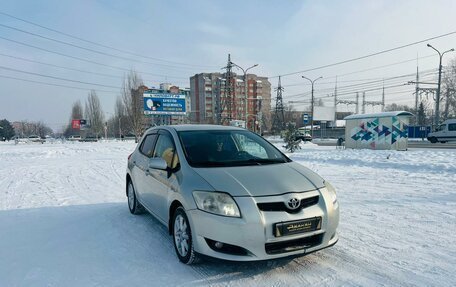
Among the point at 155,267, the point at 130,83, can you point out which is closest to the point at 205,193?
the point at 155,267

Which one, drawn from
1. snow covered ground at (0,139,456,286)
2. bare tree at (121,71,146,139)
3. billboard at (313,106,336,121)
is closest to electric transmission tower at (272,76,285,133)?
billboard at (313,106,336,121)

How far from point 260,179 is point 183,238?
116cm

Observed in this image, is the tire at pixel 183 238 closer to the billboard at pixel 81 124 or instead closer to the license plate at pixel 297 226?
the license plate at pixel 297 226

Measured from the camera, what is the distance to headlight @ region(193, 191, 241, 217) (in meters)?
3.05

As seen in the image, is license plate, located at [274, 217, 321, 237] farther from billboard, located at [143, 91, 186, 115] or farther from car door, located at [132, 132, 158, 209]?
billboard, located at [143, 91, 186, 115]

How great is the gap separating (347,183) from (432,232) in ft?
13.5

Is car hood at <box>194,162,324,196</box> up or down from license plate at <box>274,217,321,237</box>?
up

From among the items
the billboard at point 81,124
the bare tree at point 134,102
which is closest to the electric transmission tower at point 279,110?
the bare tree at point 134,102

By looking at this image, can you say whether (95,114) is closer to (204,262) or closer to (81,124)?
(81,124)

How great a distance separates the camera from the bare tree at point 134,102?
41938mm

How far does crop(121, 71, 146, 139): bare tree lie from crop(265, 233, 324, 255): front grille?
4096cm

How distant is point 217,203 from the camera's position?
3121 mm

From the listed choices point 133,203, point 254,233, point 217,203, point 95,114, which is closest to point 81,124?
point 95,114

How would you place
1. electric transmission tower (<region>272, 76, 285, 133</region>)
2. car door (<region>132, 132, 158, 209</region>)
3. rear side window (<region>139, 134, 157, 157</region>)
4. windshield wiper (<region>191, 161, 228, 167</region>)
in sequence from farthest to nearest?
electric transmission tower (<region>272, 76, 285, 133</region>) → rear side window (<region>139, 134, 157, 157</region>) → car door (<region>132, 132, 158, 209</region>) → windshield wiper (<region>191, 161, 228, 167</region>)
